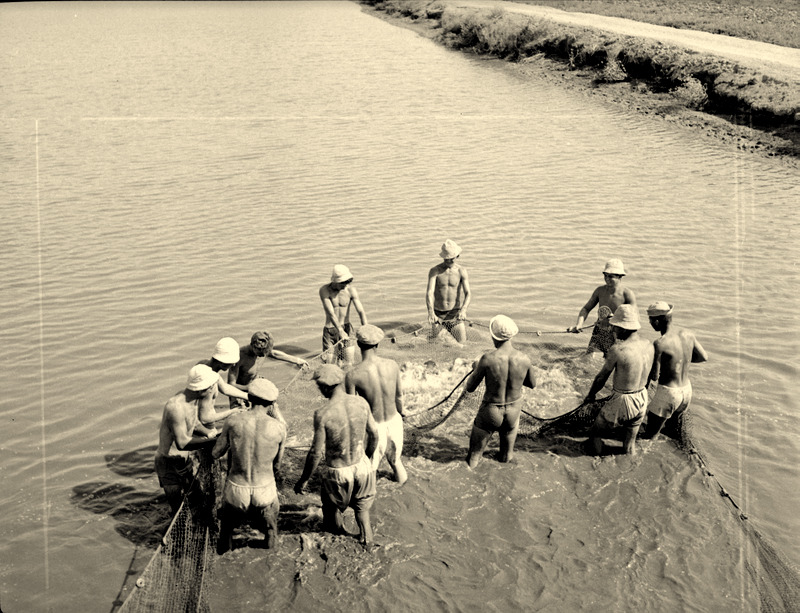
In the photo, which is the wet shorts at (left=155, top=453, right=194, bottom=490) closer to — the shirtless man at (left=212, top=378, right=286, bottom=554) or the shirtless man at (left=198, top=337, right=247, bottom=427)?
the shirtless man at (left=198, top=337, right=247, bottom=427)

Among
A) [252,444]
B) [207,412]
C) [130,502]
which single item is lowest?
[130,502]

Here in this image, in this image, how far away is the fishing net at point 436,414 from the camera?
584 centimetres

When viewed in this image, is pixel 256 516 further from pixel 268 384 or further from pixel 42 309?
pixel 42 309

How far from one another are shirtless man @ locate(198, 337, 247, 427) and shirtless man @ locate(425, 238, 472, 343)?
3400mm

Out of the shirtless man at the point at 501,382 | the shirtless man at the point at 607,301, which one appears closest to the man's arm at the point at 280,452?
the shirtless man at the point at 501,382

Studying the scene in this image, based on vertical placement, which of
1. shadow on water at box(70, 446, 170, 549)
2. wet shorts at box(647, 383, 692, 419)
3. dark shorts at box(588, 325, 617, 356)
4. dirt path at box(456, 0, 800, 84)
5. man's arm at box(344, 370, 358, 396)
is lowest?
shadow on water at box(70, 446, 170, 549)

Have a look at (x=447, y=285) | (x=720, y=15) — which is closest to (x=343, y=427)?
(x=447, y=285)

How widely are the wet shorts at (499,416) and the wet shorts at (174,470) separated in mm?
2664

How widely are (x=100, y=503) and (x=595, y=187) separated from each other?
1222 cm

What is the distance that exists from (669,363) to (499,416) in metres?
1.71

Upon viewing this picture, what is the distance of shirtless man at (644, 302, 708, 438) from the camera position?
7418mm

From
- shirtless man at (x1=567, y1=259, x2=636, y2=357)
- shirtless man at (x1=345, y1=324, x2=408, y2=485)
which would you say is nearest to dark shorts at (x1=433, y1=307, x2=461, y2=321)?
shirtless man at (x1=567, y1=259, x2=636, y2=357)

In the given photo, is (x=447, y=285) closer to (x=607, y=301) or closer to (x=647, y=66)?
(x=607, y=301)

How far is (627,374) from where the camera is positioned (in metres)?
7.35
